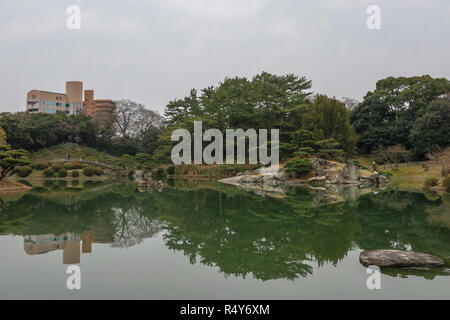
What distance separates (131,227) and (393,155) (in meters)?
25.3

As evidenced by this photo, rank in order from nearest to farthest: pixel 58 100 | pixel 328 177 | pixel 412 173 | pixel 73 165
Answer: pixel 328 177 < pixel 412 173 < pixel 73 165 < pixel 58 100

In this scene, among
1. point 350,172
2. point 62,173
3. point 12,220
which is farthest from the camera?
point 62,173

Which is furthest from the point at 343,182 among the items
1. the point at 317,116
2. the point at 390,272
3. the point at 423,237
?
the point at 390,272

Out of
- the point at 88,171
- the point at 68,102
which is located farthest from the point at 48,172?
the point at 68,102

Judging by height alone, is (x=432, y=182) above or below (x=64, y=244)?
above

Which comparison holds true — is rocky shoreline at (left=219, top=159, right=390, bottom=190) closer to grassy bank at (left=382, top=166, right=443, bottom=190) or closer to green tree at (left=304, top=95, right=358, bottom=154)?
green tree at (left=304, top=95, right=358, bottom=154)

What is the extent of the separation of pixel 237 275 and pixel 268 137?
1971cm

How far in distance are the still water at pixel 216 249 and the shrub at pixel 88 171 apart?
47.6 ft

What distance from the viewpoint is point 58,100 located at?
50938 mm

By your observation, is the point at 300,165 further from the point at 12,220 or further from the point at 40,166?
the point at 40,166

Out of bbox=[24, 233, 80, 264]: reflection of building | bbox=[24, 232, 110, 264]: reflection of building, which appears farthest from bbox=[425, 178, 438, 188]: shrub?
bbox=[24, 233, 80, 264]: reflection of building

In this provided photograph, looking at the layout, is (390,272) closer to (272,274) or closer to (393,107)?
(272,274)

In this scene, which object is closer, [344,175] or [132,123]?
[344,175]

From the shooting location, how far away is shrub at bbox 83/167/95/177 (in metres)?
22.9
